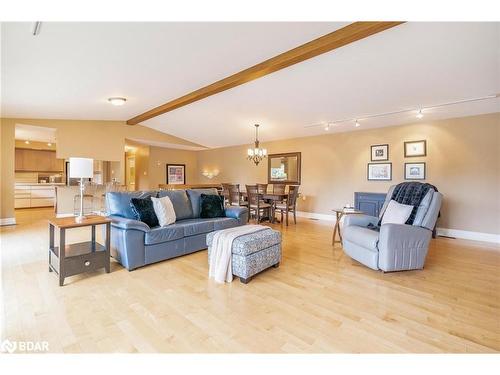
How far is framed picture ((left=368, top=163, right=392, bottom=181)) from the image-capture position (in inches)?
224

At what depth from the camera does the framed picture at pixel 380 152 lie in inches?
225

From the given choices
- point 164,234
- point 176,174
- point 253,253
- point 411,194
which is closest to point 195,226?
point 164,234

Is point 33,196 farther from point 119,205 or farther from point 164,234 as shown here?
point 164,234

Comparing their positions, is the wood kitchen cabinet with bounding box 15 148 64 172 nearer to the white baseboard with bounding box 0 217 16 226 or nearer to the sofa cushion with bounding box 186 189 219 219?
the white baseboard with bounding box 0 217 16 226

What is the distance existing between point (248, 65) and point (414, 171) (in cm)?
428

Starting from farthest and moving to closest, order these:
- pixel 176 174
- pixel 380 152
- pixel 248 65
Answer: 1. pixel 176 174
2. pixel 380 152
3. pixel 248 65

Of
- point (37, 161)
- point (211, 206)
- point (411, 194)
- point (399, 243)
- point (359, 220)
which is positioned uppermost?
point (37, 161)

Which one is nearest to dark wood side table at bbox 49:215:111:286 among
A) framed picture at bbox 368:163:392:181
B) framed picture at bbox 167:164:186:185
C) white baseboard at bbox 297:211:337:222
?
white baseboard at bbox 297:211:337:222

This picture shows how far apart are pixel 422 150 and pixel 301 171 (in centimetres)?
306

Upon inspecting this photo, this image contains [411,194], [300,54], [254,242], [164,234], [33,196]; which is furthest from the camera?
[33,196]

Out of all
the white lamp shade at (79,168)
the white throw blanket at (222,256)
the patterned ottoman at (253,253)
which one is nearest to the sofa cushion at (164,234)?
the patterned ottoman at (253,253)

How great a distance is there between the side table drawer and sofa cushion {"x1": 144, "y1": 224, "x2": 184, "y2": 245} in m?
0.50

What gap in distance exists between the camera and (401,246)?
2869 millimetres

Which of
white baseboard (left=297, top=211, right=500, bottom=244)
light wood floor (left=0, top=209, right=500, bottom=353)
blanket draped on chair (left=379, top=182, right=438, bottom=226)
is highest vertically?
blanket draped on chair (left=379, top=182, right=438, bottom=226)
